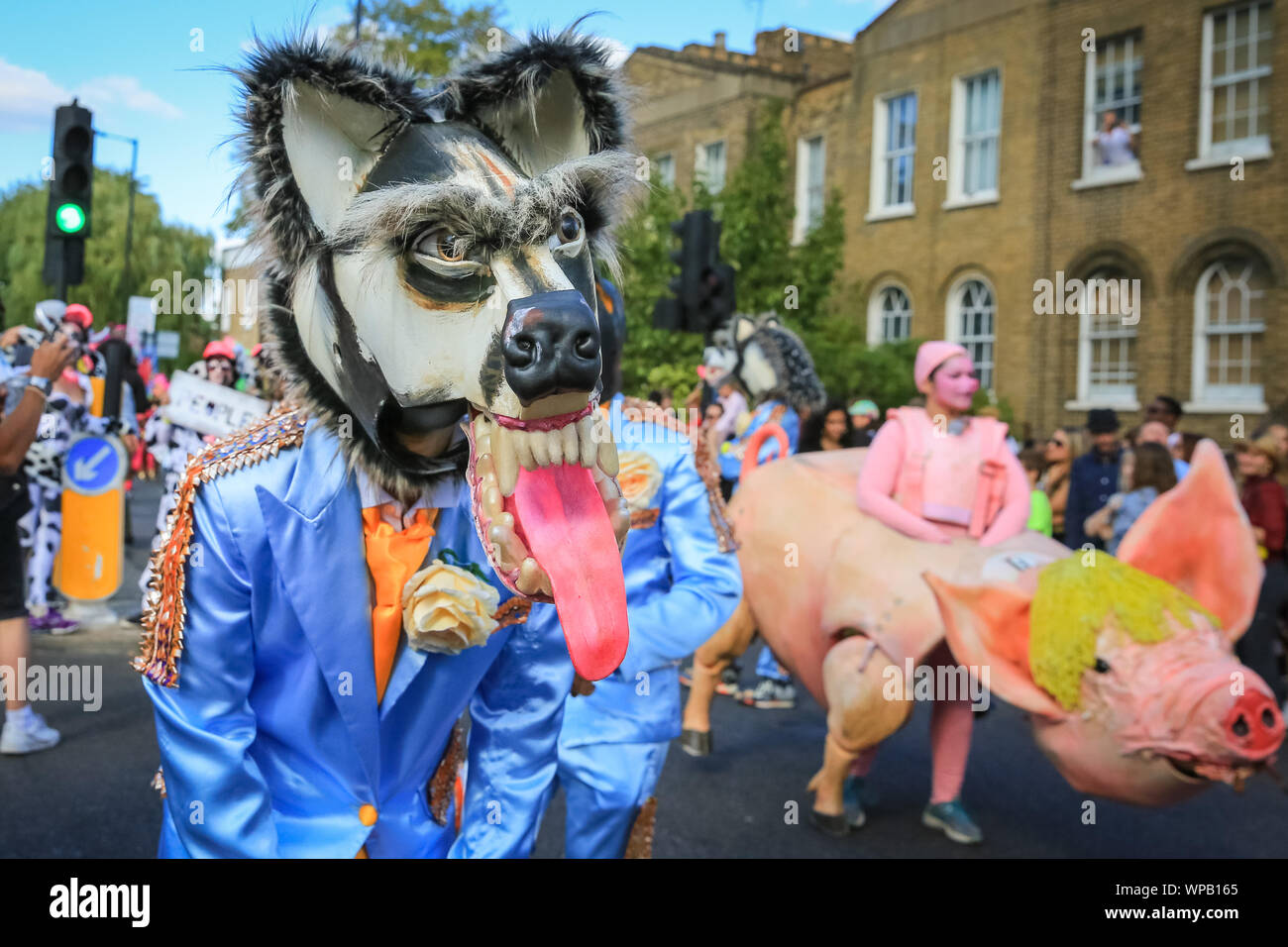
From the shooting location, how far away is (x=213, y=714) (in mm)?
1804

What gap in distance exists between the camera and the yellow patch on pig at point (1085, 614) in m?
3.47

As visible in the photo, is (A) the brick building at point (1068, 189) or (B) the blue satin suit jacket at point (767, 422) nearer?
(B) the blue satin suit jacket at point (767, 422)

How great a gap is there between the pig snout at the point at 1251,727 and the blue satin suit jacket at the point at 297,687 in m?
2.08

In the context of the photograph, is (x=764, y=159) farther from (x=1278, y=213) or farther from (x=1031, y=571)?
(x=1031, y=571)

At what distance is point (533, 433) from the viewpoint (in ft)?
4.88

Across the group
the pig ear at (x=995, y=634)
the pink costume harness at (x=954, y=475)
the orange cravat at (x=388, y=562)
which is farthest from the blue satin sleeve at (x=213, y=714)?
the pink costume harness at (x=954, y=475)

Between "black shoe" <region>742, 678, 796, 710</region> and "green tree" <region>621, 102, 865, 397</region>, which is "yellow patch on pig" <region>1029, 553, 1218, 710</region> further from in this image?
"green tree" <region>621, 102, 865, 397</region>

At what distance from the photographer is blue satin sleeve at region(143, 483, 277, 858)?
1.78 metres

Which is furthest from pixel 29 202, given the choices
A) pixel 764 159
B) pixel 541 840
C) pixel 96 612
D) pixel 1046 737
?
pixel 1046 737

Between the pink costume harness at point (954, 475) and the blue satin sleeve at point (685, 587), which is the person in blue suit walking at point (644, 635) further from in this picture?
the pink costume harness at point (954, 475)

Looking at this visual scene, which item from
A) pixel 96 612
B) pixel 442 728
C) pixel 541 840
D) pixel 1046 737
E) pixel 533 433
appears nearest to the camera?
pixel 533 433

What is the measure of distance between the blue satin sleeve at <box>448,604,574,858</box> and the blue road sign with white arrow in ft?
20.2

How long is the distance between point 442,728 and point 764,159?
18207mm

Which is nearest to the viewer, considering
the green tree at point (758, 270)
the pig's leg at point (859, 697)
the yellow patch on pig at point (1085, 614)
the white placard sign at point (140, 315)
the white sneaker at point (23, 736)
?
the yellow patch on pig at point (1085, 614)
